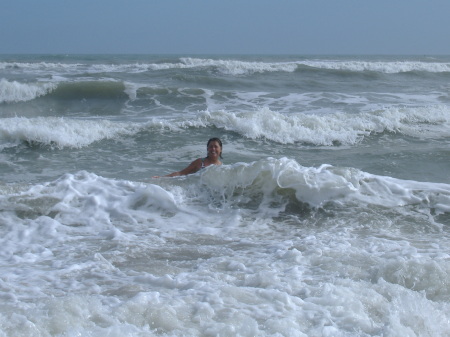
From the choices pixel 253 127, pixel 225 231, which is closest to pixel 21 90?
pixel 253 127

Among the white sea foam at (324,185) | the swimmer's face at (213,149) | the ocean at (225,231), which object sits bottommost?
the ocean at (225,231)

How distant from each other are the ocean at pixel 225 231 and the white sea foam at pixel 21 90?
5234 millimetres

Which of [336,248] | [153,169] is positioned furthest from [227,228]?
[153,169]

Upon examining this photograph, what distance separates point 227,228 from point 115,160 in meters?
4.33

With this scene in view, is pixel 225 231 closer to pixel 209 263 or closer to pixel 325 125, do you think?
pixel 209 263

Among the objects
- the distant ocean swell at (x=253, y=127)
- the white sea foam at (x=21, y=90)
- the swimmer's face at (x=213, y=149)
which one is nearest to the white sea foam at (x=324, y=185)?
the swimmer's face at (x=213, y=149)

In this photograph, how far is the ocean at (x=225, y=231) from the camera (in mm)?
3027

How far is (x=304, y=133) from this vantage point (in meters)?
10.9

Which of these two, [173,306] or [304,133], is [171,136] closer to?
[304,133]

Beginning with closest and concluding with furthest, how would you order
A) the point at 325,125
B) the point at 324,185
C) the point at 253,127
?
the point at 324,185 → the point at 253,127 → the point at 325,125

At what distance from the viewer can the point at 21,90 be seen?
15789 millimetres

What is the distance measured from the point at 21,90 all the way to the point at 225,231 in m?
12.9

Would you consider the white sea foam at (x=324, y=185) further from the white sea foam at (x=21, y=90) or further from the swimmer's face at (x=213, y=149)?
the white sea foam at (x=21, y=90)

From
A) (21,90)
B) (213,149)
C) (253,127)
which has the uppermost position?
(21,90)
